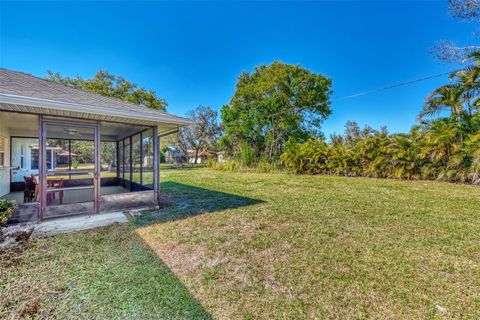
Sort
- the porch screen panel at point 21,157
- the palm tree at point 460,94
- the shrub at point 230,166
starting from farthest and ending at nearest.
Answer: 1. the shrub at point 230,166
2. the palm tree at point 460,94
3. the porch screen panel at point 21,157

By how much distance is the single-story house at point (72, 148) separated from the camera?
416cm

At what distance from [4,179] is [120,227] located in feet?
20.4

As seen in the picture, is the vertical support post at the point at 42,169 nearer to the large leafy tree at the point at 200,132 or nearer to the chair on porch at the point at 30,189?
the chair on porch at the point at 30,189

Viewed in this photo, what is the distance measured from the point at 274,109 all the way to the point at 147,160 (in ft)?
50.0

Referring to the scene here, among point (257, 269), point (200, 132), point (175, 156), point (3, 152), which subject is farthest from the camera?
point (175, 156)

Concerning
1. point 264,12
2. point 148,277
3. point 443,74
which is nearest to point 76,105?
point 148,277

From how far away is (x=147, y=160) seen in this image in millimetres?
6266

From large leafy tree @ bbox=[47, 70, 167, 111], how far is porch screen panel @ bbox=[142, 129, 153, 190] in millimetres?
16222

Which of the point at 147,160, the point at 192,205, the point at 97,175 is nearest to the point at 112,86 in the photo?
the point at 147,160

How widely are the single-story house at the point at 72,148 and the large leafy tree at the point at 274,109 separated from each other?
499 inches

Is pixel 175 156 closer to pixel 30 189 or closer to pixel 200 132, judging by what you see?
pixel 200 132

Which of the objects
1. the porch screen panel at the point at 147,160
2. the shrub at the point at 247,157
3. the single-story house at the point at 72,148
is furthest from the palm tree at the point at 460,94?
the porch screen panel at the point at 147,160

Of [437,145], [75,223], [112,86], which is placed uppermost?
[112,86]

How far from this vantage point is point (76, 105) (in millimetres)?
3963
